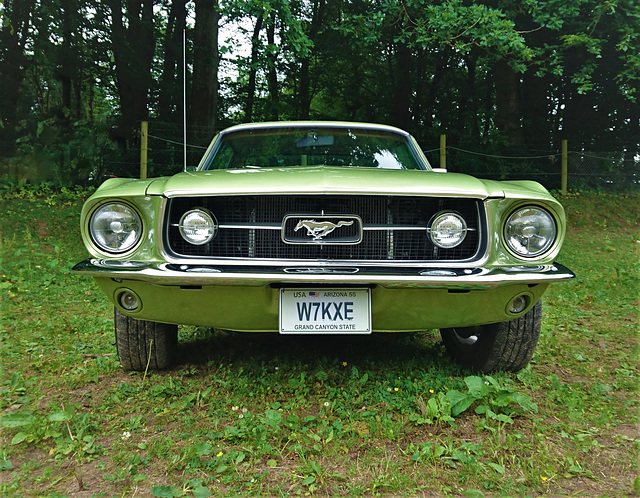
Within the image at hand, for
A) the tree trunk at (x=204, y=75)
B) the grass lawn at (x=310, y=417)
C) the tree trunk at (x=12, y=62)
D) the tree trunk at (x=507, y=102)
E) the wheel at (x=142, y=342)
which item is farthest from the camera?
the tree trunk at (x=507, y=102)

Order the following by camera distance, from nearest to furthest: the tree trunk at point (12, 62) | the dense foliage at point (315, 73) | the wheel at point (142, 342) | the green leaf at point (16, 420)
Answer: the green leaf at point (16, 420) < the wheel at point (142, 342) < the dense foliage at point (315, 73) < the tree trunk at point (12, 62)

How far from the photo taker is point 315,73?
730 inches

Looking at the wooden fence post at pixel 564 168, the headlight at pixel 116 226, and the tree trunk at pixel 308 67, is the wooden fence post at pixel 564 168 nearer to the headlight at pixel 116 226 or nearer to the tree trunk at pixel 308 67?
the tree trunk at pixel 308 67

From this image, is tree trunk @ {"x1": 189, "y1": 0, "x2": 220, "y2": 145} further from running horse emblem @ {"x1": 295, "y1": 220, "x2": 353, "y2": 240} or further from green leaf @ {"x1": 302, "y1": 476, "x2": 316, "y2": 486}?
green leaf @ {"x1": 302, "y1": 476, "x2": 316, "y2": 486}

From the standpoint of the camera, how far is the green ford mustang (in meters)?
2.38

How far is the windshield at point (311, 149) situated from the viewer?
369 centimetres

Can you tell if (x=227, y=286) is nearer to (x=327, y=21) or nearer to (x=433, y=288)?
(x=433, y=288)

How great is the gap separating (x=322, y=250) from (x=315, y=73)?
56.5 feet

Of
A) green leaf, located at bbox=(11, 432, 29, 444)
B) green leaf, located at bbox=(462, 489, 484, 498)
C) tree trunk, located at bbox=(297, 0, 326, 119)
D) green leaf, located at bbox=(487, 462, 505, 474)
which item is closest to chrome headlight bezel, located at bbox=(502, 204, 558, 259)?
green leaf, located at bbox=(487, 462, 505, 474)

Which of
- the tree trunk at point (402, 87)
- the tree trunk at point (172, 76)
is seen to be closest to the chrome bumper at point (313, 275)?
the tree trunk at point (172, 76)

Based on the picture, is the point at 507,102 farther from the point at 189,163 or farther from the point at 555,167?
the point at 189,163

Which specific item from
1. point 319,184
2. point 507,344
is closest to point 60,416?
point 319,184

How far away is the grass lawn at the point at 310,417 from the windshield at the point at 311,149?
1227mm

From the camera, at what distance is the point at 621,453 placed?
7.15ft
